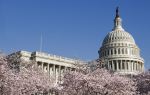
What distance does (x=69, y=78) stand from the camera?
63.3 m

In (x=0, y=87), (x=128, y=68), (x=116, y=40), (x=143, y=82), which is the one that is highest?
(x=116, y=40)

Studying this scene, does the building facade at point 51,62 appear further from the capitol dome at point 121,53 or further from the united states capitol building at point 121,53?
the capitol dome at point 121,53

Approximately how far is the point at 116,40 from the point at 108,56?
1007cm

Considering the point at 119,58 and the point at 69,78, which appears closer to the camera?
the point at 69,78

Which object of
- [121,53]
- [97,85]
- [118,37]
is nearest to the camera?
[97,85]

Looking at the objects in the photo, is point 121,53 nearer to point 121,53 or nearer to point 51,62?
point 121,53

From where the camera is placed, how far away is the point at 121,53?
189m

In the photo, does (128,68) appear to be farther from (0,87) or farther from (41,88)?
(0,87)

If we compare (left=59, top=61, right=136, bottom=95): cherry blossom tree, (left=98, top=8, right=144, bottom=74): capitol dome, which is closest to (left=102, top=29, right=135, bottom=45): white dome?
(left=98, top=8, right=144, bottom=74): capitol dome

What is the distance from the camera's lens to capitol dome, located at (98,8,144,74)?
→ 18462cm

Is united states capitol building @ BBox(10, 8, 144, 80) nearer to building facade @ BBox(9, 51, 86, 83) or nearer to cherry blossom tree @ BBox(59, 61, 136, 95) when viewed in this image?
building facade @ BBox(9, 51, 86, 83)

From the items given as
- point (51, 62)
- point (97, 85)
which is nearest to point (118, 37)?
point (51, 62)

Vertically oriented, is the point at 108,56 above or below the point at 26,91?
above

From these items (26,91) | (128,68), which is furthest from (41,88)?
(128,68)
